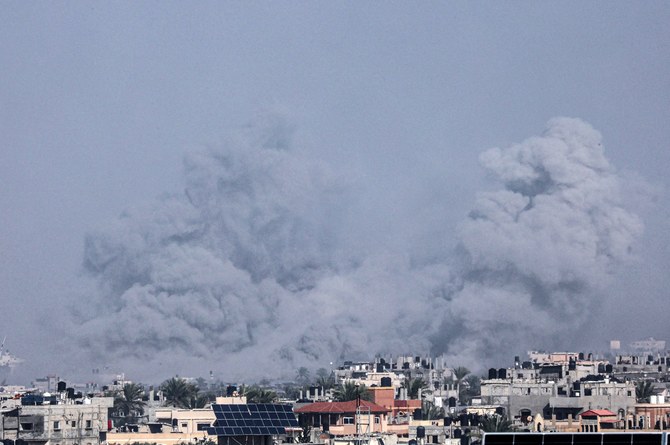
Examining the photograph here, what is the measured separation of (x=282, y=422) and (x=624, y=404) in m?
39.5

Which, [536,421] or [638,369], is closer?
[536,421]

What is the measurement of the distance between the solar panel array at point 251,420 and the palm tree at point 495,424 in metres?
23.0

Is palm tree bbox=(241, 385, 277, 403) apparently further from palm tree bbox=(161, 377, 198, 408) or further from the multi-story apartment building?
the multi-story apartment building

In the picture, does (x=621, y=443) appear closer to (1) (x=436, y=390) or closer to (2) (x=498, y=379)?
(2) (x=498, y=379)

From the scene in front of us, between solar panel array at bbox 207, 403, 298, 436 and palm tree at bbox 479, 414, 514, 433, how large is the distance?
22958mm

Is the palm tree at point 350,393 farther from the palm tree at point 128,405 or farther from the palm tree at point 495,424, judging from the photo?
the palm tree at point 128,405

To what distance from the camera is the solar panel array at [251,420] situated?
68625mm

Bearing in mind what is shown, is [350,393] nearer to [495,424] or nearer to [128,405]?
[128,405]

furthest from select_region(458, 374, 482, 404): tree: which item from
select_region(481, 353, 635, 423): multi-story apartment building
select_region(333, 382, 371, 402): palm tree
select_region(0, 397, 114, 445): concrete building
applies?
select_region(0, 397, 114, 445): concrete building

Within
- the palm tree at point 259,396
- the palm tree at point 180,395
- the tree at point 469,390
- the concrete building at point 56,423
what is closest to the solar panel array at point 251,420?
the concrete building at point 56,423

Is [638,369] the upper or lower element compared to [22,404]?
upper

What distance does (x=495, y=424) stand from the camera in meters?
96.0

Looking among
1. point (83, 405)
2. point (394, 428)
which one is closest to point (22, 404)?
point (83, 405)

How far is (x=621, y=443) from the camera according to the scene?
32.3 metres
